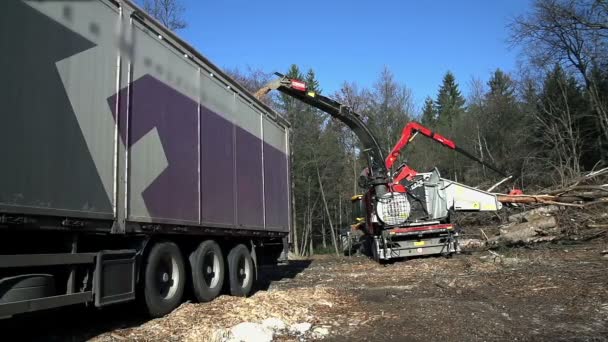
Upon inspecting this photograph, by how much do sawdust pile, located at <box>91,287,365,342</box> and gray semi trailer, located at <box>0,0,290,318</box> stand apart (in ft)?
1.13

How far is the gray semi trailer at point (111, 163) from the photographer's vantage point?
4793 millimetres

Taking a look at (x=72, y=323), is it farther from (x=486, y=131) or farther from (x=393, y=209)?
(x=486, y=131)

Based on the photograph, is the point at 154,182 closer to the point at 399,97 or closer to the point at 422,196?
the point at 422,196

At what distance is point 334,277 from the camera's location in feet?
46.6

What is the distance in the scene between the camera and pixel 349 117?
1772cm

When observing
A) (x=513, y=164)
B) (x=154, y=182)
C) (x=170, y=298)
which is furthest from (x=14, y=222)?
(x=513, y=164)

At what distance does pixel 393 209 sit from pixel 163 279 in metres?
10.4

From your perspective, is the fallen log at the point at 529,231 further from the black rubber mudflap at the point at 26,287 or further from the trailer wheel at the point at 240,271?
the black rubber mudflap at the point at 26,287

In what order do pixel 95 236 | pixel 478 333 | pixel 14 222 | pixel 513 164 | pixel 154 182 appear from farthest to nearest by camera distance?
1. pixel 513 164
2. pixel 154 182
3. pixel 478 333
4. pixel 95 236
5. pixel 14 222

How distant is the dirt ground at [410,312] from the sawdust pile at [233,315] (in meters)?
0.01

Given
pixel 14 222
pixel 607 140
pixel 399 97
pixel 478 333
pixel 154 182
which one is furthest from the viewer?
pixel 399 97

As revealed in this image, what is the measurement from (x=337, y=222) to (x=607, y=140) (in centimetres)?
2136

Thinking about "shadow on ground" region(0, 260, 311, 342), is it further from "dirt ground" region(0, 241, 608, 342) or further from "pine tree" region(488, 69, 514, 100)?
"pine tree" region(488, 69, 514, 100)

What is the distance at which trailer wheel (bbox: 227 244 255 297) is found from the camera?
9.65 meters
